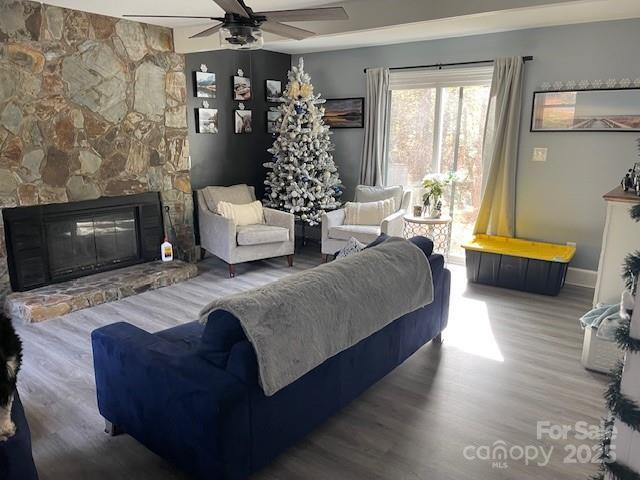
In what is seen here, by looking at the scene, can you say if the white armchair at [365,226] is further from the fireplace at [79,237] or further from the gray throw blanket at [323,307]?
the gray throw blanket at [323,307]

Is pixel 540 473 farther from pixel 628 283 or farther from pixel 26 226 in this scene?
pixel 26 226

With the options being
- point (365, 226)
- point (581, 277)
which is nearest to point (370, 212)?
point (365, 226)

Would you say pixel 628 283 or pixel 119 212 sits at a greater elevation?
pixel 628 283

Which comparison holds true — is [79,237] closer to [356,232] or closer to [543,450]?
[356,232]

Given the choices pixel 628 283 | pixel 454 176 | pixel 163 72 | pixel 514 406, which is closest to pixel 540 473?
pixel 514 406

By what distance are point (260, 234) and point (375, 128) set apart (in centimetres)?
207

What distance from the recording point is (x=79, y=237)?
451 centimetres

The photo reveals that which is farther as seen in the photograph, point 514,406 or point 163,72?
point 163,72

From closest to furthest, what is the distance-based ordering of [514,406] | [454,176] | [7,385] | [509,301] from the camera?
1. [7,385]
2. [514,406]
3. [509,301]
4. [454,176]

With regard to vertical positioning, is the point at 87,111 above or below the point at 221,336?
above

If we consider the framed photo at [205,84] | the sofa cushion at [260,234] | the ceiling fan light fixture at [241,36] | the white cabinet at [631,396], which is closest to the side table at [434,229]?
the sofa cushion at [260,234]

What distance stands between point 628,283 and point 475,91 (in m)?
4.40

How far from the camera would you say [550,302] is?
14.4ft

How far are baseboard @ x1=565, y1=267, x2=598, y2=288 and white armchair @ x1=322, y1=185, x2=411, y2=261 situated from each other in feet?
5.89
